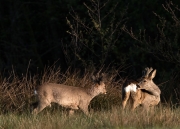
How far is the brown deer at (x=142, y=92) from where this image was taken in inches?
569

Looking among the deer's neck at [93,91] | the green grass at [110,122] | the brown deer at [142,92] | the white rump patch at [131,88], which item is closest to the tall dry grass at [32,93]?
the deer's neck at [93,91]

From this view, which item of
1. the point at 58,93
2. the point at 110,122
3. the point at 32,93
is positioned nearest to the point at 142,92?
the point at 58,93

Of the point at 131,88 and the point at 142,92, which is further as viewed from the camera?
the point at 142,92

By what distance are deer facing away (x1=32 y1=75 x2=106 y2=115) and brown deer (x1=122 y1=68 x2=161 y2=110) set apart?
3.20 ft

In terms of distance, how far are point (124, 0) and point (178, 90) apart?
7303 millimetres

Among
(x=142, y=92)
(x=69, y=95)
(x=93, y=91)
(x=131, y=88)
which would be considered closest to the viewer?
(x=131, y=88)

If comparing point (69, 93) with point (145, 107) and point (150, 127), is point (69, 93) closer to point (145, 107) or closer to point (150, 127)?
point (145, 107)

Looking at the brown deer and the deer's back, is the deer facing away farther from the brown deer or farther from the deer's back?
the brown deer

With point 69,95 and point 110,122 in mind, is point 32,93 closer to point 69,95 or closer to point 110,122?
point 69,95

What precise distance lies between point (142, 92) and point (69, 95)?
158 cm

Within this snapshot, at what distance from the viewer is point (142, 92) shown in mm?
14867

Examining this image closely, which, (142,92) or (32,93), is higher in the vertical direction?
(142,92)

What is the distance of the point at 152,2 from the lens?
2319cm

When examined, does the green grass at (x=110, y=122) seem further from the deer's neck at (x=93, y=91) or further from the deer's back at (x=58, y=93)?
the deer's neck at (x=93, y=91)
